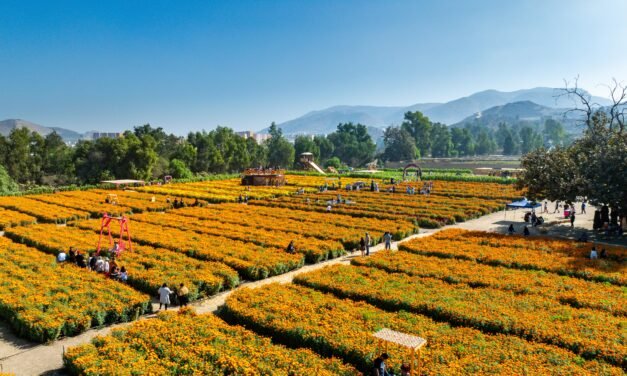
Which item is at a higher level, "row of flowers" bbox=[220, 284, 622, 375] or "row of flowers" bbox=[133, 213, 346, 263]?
"row of flowers" bbox=[133, 213, 346, 263]

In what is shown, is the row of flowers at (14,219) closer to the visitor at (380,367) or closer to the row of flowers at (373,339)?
the row of flowers at (373,339)

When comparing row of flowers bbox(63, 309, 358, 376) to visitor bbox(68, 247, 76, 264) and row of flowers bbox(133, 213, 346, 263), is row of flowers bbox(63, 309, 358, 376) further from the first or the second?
row of flowers bbox(133, 213, 346, 263)

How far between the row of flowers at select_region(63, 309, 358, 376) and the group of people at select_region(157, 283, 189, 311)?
129 inches

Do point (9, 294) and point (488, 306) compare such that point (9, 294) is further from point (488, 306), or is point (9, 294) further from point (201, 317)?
point (488, 306)

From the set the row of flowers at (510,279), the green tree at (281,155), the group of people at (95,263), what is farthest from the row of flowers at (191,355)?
the green tree at (281,155)

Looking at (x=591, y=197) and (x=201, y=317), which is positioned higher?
(x=591, y=197)

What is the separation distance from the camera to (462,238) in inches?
1278

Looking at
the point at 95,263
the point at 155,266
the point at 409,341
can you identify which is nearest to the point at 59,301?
the point at 95,263

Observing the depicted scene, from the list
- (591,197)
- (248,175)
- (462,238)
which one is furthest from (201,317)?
(248,175)

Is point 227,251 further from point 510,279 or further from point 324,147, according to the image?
point 324,147

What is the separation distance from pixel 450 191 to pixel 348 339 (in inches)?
2069

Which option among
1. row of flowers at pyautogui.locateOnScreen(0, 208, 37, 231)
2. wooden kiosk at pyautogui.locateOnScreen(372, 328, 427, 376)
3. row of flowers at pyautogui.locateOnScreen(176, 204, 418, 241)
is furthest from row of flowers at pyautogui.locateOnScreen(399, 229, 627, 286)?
row of flowers at pyautogui.locateOnScreen(0, 208, 37, 231)

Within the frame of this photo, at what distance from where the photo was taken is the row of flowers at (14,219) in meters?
39.6

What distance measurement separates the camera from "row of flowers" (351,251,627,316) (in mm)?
19750
